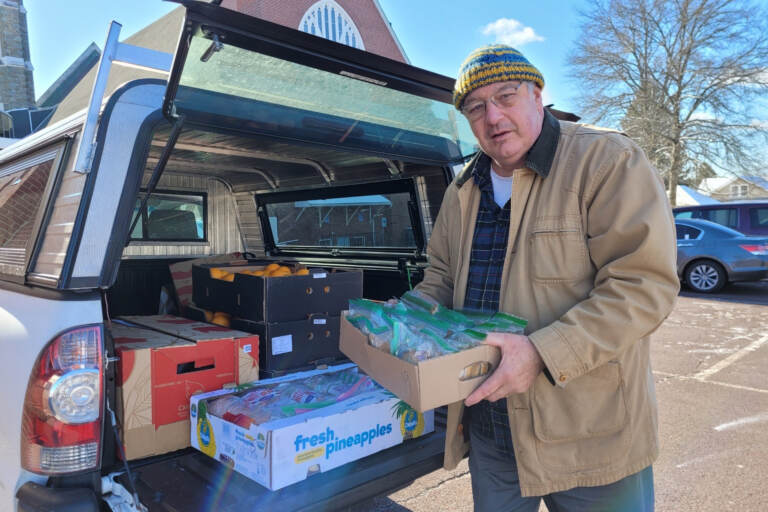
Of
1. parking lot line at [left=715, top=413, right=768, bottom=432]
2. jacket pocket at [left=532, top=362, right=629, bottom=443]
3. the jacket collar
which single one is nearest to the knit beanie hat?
the jacket collar

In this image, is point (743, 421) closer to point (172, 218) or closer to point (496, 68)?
point (496, 68)

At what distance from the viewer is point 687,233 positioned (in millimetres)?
10328

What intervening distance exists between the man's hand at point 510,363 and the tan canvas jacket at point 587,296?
38mm

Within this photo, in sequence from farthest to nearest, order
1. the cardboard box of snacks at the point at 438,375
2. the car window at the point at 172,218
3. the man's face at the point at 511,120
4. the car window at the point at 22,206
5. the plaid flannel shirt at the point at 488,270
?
the car window at the point at 172,218
the car window at the point at 22,206
the plaid flannel shirt at the point at 488,270
the man's face at the point at 511,120
the cardboard box of snacks at the point at 438,375

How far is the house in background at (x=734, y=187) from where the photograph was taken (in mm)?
24319

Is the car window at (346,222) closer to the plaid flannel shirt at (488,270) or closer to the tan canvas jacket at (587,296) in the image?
the plaid flannel shirt at (488,270)

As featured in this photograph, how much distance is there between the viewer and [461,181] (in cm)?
183

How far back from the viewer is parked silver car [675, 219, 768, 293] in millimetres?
9484

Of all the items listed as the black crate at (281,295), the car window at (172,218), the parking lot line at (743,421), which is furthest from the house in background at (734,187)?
the black crate at (281,295)

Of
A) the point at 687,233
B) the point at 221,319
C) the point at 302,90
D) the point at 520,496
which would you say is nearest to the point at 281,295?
the point at 221,319

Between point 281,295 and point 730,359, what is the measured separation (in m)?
5.20

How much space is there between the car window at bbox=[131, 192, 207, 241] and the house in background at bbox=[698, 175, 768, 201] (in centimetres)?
2485

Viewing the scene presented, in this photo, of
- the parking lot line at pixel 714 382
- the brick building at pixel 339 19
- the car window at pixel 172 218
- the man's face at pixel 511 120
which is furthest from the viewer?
the brick building at pixel 339 19

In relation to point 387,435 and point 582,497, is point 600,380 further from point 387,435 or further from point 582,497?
point 387,435
